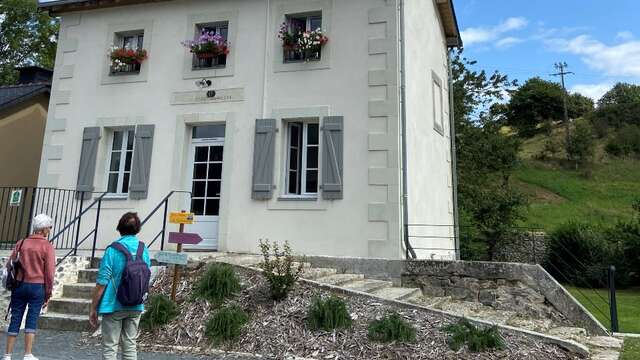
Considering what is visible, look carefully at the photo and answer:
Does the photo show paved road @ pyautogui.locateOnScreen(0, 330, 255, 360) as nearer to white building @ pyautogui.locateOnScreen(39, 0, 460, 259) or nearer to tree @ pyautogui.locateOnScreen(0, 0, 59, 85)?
white building @ pyautogui.locateOnScreen(39, 0, 460, 259)

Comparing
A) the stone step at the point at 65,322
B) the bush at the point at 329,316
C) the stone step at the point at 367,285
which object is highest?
the stone step at the point at 367,285

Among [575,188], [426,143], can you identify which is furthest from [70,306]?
[575,188]

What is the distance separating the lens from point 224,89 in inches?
382

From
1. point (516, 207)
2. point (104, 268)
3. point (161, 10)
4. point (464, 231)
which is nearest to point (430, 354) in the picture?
point (104, 268)

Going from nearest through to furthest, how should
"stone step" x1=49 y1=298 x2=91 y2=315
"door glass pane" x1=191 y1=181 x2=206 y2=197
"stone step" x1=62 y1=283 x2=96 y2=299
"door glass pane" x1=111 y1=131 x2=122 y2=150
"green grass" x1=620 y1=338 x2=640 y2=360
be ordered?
"green grass" x1=620 y1=338 x2=640 y2=360 → "stone step" x1=49 y1=298 x2=91 y2=315 → "stone step" x1=62 y1=283 x2=96 y2=299 → "door glass pane" x1=191 y1=181 x2=206 y2=197 → "door glass pane" x1=111 y1=131 x2=122 y2=150

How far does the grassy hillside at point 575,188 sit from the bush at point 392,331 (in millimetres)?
20592

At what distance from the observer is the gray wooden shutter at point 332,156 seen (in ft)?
28.5

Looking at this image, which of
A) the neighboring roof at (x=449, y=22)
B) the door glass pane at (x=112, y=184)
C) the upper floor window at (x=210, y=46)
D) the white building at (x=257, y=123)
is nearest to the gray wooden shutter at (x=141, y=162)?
the white building at (x=257, y=123)

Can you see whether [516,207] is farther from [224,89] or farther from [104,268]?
[104,268]

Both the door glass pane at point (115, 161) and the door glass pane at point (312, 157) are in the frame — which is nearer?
the door glass pane at point (312, 157)

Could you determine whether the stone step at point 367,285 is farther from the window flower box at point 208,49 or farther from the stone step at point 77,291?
the window flower box at point 208,49

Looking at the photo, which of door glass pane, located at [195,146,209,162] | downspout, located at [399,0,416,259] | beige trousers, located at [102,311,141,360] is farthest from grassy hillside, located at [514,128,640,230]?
beige trousers, located at [102,311,141,360]

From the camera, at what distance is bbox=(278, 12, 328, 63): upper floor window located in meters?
9.19

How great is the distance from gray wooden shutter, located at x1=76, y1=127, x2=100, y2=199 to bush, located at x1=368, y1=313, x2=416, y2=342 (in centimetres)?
700
